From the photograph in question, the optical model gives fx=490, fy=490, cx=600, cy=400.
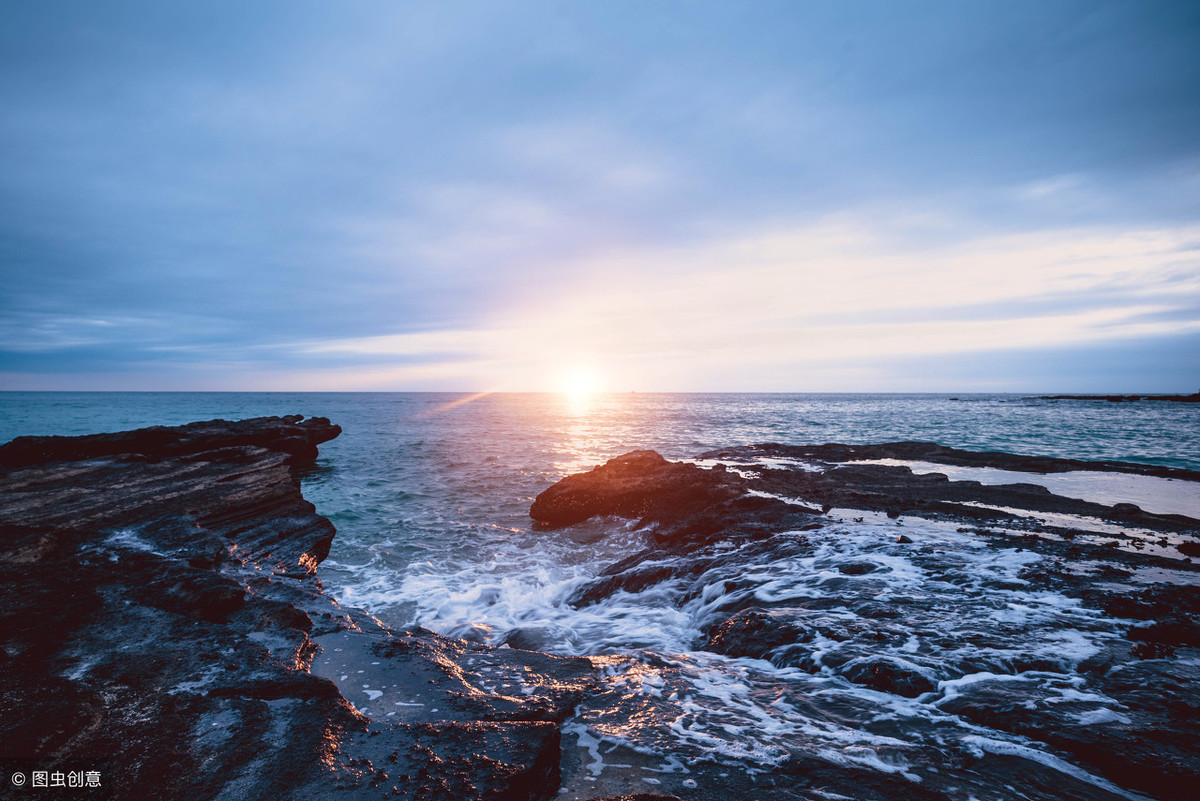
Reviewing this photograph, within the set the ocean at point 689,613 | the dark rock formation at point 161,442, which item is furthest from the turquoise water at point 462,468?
the dark rock formation at point 161,442

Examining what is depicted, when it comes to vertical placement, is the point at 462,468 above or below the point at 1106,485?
below

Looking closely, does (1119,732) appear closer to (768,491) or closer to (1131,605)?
(1131,605)

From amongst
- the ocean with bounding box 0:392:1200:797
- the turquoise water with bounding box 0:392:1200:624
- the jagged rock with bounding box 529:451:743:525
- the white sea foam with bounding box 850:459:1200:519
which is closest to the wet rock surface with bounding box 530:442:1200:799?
the ocean with bounding box 0:392:1200:797

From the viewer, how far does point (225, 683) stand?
17.5 feet

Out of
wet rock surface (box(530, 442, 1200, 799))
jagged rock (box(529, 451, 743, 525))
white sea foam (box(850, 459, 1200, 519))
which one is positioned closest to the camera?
wet rock surface (box(530, 442, 1200, 799))

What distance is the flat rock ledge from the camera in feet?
13.6

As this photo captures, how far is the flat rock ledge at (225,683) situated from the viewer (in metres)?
4.13

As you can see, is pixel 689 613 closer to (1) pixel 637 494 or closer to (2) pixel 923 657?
(2) pixel 923 657

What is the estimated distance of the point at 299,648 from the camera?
21.0 ft

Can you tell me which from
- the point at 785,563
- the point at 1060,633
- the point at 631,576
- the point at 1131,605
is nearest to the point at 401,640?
the point at 631,576

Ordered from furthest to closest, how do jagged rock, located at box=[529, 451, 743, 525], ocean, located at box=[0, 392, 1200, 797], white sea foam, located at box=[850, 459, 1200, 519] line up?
jagged rock, located at box=[529, 451, 743, 525], white sea foam, located at box=[850, 459, 1200, 519], ocean, located at box=[0, 392, 1200, 797]

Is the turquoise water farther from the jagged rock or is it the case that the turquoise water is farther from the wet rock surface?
the wet rock surface

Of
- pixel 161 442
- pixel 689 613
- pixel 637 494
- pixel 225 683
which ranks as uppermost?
pixel 161 442

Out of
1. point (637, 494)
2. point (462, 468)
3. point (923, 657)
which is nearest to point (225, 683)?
point (923, 657)
